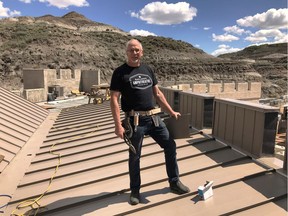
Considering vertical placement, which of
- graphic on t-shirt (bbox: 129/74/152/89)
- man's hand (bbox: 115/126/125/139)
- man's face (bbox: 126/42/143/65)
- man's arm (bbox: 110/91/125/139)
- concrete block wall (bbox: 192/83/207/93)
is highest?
man's face (bbox: 126/42/143/65)

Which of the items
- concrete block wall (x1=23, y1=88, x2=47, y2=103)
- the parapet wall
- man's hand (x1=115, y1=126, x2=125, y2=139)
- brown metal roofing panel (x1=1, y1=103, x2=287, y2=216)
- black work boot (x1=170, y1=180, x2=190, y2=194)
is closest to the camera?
man's hand (x1=115, y1=126, x2=125, y2=139)

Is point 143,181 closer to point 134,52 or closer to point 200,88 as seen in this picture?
point 134,52

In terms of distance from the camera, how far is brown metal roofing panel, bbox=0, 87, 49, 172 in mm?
6169

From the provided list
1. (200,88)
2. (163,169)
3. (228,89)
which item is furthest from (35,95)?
(163,169)

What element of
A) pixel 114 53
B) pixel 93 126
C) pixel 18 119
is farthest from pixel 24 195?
pixel 114 53

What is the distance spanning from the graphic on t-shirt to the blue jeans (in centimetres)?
37

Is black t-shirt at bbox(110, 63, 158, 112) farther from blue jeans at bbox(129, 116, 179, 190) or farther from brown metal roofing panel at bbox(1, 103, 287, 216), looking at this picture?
brown metal roofing panel at bbox(1, 103, 287, 216)

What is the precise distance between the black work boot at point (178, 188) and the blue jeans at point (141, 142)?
2.1 inches

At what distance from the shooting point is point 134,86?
3039mm

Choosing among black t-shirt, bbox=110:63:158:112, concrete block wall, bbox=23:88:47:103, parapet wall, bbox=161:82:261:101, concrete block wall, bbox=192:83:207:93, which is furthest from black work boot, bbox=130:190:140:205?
concrete block wall, bbox=23:88:47:103

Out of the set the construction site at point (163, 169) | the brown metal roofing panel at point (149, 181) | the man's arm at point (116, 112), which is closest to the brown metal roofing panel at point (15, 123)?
the construction site at point (163, 169)

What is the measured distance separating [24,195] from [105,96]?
38.4 feet

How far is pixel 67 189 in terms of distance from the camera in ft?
12.9

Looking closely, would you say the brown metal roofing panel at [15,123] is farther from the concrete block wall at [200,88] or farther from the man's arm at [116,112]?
the concrete block wall at [200,88]
